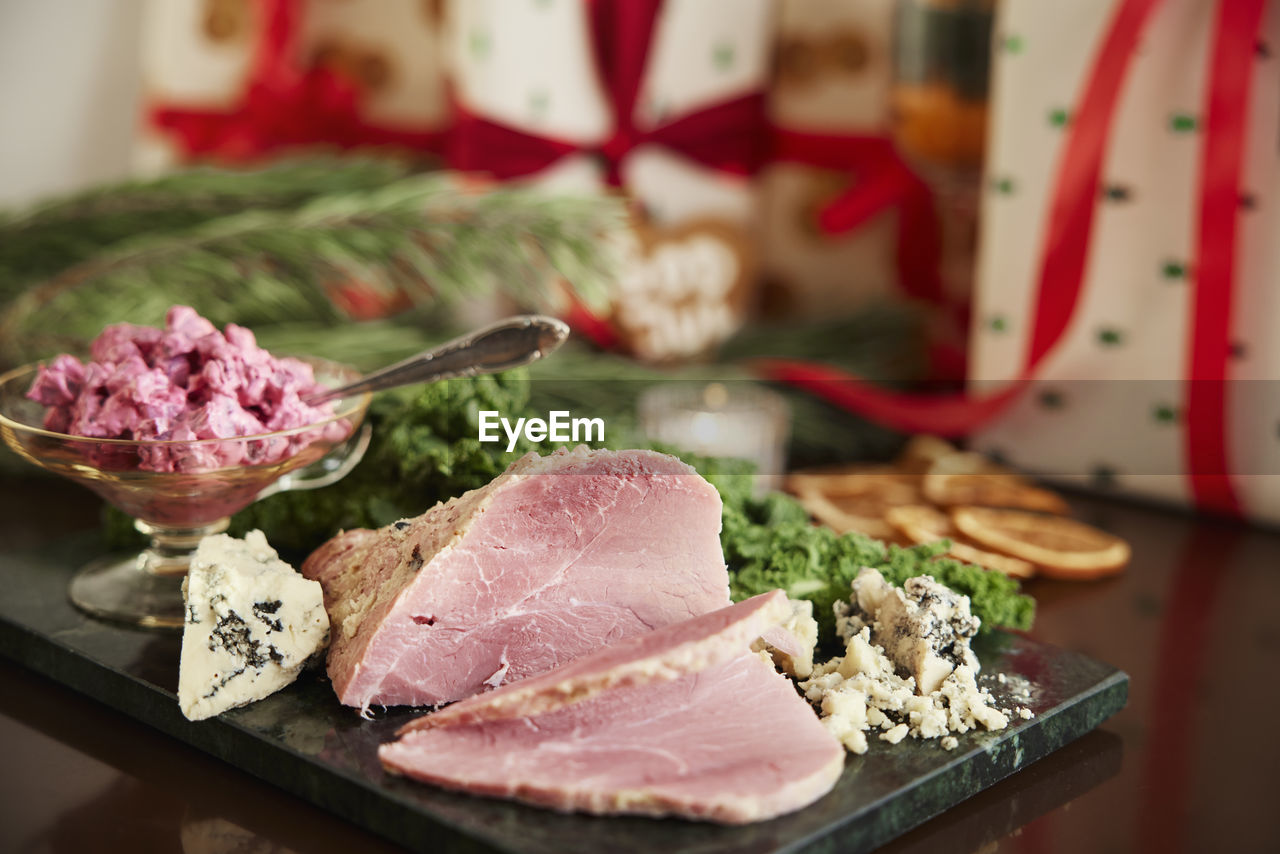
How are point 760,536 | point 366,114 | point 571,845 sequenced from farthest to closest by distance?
point 366,114 < point 760,536 < point 571,845

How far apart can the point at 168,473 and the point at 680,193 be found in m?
0.94

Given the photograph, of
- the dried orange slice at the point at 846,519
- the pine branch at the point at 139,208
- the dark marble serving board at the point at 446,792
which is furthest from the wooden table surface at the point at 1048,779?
the pine branch at the point at 139,208

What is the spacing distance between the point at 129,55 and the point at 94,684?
53.1 inches

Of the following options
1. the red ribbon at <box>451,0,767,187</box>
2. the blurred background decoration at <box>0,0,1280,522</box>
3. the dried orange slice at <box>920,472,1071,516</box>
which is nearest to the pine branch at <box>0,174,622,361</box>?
the blurred background decoration at <box>0,0,1280,522</box>

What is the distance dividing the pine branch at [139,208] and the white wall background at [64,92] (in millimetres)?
534

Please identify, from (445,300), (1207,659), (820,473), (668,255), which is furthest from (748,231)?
(1207,659)

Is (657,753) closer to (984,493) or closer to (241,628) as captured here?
(241,628)

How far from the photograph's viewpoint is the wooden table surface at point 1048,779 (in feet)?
2.42

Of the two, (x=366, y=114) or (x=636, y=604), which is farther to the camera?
(x=366, y=114)

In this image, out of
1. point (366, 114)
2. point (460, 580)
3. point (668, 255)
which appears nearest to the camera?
point (460, 580)

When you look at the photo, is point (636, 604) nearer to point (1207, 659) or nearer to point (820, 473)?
point (1207, 659)

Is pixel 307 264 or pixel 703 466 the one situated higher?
pixel 307 264

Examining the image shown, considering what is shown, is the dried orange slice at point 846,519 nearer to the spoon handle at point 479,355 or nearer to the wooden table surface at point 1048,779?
the wooden table surface at point 1048,779

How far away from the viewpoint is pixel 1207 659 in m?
1.06
